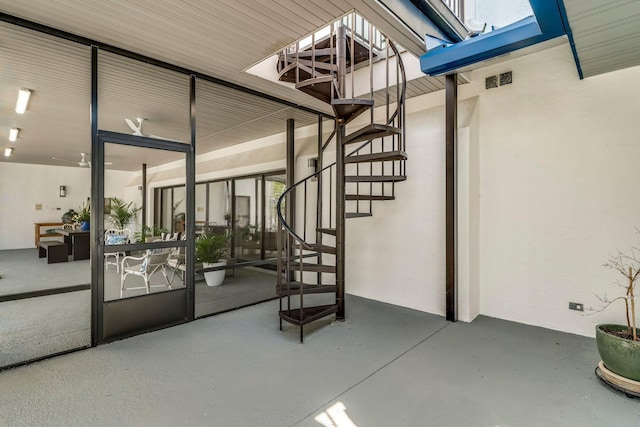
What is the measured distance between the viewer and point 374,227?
4.70m

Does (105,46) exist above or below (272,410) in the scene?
above

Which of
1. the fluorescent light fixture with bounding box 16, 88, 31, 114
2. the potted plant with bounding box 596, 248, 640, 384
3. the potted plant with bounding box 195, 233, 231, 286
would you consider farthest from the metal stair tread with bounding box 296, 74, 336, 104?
the fluorescent light fixture with bounding box 16, 88, 31, 114

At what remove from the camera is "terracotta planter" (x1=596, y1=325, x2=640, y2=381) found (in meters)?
2.23

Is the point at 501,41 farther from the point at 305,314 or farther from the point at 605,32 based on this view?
the point at 305,314

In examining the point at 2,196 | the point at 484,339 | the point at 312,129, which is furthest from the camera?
the point at 2,196

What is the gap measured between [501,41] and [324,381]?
3.52m

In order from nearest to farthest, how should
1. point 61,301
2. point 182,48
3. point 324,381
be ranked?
point 324,381, point 182,48, point 61,301

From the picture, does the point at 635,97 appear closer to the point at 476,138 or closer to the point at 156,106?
the point at 476,138

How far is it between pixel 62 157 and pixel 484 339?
36.7 feet

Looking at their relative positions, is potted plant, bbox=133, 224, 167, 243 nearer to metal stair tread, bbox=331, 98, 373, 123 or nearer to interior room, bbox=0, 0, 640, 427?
interior room, bbox=0, 0, 640, 427

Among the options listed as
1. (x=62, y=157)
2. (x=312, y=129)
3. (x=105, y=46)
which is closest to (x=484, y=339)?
(x=312, y=129)

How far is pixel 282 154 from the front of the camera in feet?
19.9

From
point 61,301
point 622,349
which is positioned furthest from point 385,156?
point 61,301

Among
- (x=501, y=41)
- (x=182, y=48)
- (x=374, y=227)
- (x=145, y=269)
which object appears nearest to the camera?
(x=501, y=41)
